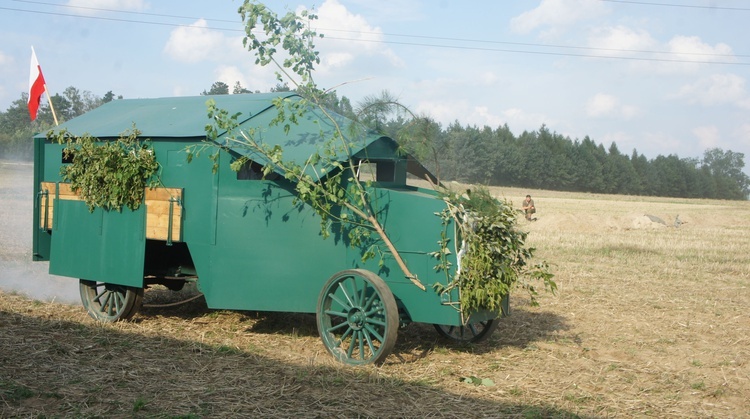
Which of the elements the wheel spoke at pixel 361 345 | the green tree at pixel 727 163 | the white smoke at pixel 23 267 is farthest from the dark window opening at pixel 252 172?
the green tree at pixel 727 163

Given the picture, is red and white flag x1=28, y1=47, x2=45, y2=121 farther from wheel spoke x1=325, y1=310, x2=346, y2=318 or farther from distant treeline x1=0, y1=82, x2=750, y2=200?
distant treeline x1=0, y1=82, x2=750, y2=200

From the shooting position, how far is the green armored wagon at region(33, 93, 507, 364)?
284 inches

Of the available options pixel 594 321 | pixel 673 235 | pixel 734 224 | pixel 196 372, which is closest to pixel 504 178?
pixel 734 224

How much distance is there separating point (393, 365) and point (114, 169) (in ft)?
13.2

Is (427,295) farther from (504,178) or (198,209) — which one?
(504,178)

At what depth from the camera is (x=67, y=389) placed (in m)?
6.04

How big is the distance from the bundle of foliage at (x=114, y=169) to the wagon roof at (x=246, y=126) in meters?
0.15

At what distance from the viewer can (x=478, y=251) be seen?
7016mm

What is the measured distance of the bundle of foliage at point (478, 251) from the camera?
6.99 meters

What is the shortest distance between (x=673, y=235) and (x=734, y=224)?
12.5 metres

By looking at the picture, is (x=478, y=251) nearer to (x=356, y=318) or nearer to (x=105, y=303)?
(x=356, y=318)

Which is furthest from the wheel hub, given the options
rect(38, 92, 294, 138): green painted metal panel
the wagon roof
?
rect(38, 92, 294, 138): green painted metal panel

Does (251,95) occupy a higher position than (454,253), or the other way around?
(251,95)

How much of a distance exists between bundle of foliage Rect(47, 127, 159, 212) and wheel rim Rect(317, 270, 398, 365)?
8.78ft
